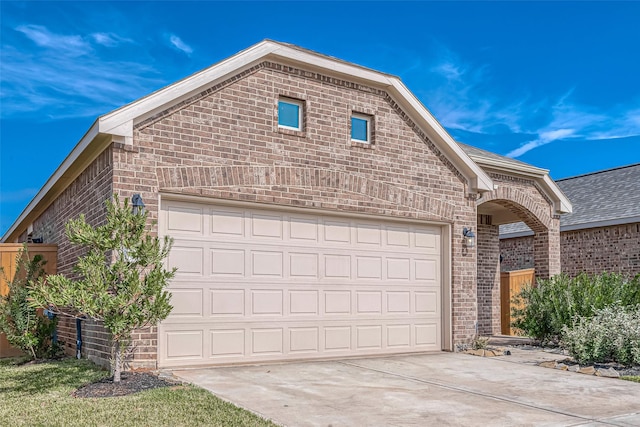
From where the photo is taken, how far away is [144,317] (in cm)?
807

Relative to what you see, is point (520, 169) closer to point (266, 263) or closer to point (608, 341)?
point (608, 341)

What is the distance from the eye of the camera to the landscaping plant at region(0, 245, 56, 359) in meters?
11.1

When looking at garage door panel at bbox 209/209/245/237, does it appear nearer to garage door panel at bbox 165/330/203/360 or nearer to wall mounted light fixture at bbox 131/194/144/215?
wall mounted light fixture at bbox 131/194/144/215

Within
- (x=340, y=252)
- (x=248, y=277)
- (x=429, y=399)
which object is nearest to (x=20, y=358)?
(x=248, y=277)

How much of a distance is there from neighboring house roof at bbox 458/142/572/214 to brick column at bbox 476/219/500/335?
231 cm

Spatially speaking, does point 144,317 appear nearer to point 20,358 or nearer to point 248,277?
point 248,277

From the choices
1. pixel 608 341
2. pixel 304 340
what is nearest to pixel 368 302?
pixel 304 340

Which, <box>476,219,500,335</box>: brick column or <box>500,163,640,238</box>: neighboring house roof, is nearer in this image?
<box>476,219,500,335</box>: brick column

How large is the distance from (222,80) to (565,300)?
8.84 m

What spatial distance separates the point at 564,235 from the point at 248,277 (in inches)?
627

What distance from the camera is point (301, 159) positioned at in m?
11.3

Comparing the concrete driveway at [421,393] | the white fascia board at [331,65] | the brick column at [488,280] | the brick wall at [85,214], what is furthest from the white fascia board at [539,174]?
the brick wall at [85,214]

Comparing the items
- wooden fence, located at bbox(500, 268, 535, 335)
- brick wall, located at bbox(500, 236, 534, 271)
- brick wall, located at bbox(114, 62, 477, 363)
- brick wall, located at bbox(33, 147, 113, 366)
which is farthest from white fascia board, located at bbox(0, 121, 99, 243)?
brick wall, located at bbox(500, 236, 534, 271)

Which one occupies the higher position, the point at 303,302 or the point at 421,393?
the point at 303,302
